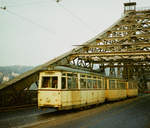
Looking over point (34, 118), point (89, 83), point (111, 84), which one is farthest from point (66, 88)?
point (111, 84)

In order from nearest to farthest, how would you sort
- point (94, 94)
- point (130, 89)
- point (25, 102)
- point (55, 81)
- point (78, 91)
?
point (55, 81), point (78, 91), point (94, 94), point (25, 102), point (130, 89)

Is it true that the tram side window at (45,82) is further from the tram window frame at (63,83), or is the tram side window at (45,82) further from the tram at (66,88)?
the tram window frame at (63,83)

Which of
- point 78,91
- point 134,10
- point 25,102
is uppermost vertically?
point 134,10

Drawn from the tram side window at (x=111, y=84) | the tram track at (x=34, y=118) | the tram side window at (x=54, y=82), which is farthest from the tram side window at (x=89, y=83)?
the tram side window at (x=111, y=84)

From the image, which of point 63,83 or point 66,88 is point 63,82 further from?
point 66,88

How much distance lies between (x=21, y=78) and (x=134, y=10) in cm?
4414

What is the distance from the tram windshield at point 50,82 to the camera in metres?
10.3

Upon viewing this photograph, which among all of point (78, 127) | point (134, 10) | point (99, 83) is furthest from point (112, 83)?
point (134, 10)

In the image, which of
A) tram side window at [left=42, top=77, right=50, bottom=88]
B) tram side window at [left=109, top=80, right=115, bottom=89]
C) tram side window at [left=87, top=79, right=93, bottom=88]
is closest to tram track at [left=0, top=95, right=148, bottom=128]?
tram side window at [left=42, top=77, right=50, bottom=88]

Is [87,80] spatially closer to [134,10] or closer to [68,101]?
[68,101]

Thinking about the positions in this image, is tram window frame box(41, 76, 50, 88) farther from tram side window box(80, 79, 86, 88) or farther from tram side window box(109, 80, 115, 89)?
tram side window box(109, 80, 115, 89)

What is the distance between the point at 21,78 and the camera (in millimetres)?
12750

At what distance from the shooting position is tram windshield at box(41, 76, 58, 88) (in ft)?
33.8

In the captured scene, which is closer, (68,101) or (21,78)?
(68,101)
